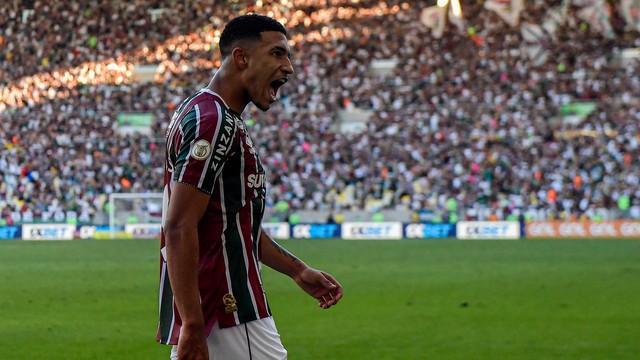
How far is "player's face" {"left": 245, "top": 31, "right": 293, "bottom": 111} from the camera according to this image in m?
3.83

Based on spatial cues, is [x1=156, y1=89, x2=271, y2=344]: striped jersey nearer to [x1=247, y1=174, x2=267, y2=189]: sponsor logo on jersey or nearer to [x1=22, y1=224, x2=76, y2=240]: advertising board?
[x1=247, y1=174, x2=267, y2=189]: sponsor logo on jersey

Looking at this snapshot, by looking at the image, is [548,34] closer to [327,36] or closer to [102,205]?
[327,36]

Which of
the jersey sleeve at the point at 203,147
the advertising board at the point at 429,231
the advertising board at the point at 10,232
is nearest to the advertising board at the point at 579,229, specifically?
the advertising board at the point at 429,231

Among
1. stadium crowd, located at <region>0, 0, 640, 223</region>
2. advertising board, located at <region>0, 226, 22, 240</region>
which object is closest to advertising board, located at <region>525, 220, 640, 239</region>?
stadium crowd, located at <region>0, 0, 640, 223</region>

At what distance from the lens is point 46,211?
38375 millimetres

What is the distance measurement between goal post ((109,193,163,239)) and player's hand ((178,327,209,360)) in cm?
3226

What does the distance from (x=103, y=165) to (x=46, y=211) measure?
3.04 m

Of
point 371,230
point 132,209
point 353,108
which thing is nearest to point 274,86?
point 371,230

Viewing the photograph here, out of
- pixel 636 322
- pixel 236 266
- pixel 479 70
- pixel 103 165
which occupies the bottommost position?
pixel 636 322

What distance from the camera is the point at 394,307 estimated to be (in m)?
14.6

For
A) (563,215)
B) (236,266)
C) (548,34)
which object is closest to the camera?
(236,266)

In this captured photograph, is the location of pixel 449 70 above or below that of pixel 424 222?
above

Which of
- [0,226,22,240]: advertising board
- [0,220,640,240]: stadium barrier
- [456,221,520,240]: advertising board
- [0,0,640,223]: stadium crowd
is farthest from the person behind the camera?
[0,226,22,240]: advertising board

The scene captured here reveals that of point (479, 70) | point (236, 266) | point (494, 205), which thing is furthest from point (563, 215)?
point (236, 266)
